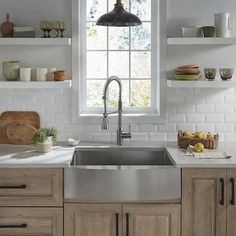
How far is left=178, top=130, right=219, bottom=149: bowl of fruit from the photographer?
3.97 m

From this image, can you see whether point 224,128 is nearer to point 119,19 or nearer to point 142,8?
point 142,8

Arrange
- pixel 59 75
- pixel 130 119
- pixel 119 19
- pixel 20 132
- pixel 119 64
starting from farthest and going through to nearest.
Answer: pixel 119 64
pixel 130 119
pixel 20 132
pixel 59 75
pixel 119 19

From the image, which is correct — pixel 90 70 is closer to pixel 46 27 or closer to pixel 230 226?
pixel 46 27

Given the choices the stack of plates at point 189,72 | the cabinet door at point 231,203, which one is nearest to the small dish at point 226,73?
the stack of plates at point 189,72

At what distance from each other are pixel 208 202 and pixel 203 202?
0.11 feet

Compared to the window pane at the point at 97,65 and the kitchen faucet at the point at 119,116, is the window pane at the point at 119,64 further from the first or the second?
the kitchen faucet at the point at 119,116

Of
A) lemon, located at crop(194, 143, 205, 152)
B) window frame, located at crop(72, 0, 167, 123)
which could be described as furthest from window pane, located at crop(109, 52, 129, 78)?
lemon, located at crop(194, 143, 205, 152)

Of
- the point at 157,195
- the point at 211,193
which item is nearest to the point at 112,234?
the point at 157,195

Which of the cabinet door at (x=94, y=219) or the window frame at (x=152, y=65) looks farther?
the window frame at (x=152, y=65)

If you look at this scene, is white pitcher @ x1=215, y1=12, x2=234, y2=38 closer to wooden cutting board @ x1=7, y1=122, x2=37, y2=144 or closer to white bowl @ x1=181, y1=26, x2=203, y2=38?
white bowl @ x1=181, y1=26, x2=203, y2=38

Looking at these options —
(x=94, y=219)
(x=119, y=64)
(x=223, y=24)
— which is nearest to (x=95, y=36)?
(x=119, y=64)

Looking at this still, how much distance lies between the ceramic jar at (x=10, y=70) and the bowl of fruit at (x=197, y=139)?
1357mm

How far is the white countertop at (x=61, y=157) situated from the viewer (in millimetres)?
3506

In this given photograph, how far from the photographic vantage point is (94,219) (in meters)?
3.53
